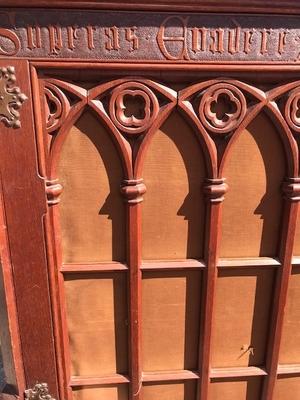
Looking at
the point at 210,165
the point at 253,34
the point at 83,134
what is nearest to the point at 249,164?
the point at 210,165

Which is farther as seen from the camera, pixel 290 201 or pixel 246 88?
pixel 290 201

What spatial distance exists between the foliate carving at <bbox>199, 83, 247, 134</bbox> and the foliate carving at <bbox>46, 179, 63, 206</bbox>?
507mm

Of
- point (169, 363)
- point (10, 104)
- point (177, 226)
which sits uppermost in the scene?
point (10, 104)

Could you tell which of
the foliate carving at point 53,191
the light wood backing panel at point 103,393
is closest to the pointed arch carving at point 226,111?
the foliate carving at point 53,191

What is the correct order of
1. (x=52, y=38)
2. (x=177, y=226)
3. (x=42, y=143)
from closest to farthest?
1. (x=52, y=38)
2. (x=42, y=143)
3. (x=177, y=226)

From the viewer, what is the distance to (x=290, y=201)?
1.24 meters

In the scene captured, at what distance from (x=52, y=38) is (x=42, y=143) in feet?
1.00

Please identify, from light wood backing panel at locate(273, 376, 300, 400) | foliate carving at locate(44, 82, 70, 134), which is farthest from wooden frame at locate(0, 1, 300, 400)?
light wood backing panel at locate(273, 376, 300, 400)

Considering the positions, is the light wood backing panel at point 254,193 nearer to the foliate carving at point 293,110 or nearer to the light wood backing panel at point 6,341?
the foliate carving at point 293,110

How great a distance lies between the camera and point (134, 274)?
1.30 metres

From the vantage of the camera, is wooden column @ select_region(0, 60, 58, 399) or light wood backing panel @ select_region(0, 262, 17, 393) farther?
light wood backing panel @ select_region(0, 262, 17, 393)

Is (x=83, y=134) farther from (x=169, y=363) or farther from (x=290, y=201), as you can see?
(x=169, y=363)

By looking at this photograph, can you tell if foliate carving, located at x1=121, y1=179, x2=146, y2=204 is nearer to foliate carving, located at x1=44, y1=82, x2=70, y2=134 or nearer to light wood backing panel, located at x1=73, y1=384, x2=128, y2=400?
foliate carving, located at x1=44, y1=82, x2=70, y2=134

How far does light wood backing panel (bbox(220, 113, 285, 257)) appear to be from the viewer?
1212 mm
